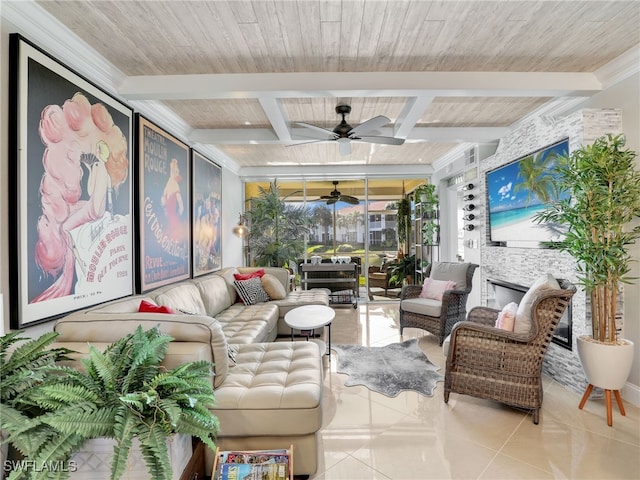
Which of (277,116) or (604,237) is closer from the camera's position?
(604,237)

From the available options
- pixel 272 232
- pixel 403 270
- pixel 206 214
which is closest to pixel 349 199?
pixel 272 232

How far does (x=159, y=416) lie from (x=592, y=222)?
3019mm

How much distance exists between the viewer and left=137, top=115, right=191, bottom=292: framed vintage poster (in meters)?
3.10

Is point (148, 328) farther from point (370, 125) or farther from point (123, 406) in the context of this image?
point (370, 125)

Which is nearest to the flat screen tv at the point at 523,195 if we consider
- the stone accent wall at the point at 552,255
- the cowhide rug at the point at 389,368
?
the stone accent wall at the point at 552,255

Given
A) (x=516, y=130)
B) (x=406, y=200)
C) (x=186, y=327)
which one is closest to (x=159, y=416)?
(x=186, y=327)

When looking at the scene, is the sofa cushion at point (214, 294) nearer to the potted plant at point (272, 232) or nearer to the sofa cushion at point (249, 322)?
the sofa cushion at point (249, 322)

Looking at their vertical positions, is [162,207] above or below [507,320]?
above

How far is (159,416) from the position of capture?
1.32 m

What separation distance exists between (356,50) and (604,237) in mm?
2323

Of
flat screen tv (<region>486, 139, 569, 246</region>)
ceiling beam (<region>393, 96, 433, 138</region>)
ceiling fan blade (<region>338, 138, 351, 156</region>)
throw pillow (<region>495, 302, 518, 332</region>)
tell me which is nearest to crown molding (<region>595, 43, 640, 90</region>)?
flat screen tv (<region>486, 139, 569, 246</region>)

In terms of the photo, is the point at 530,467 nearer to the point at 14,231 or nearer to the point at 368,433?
the point at 368,433

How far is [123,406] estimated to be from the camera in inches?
51.3

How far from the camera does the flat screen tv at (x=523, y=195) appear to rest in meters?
3.25
